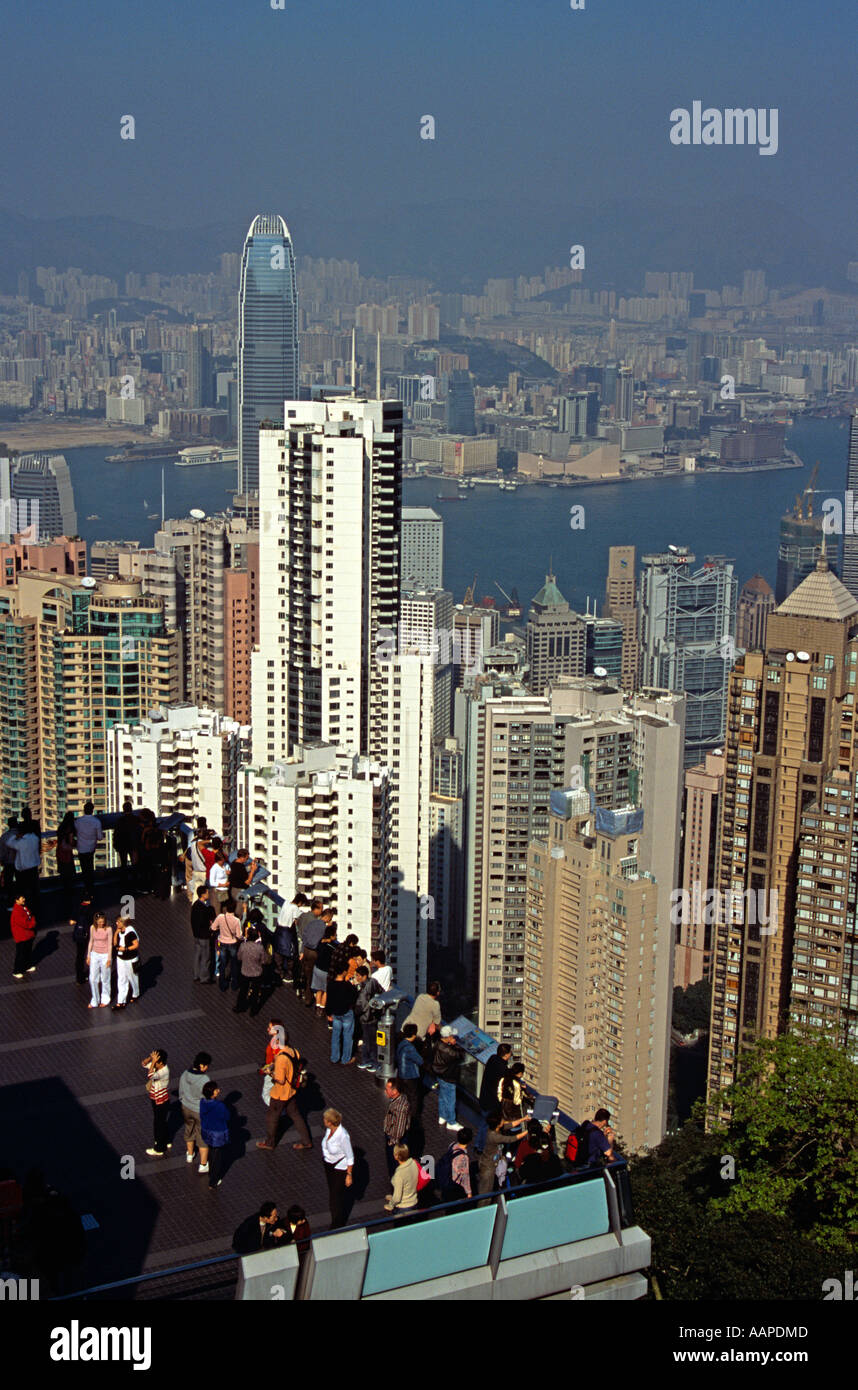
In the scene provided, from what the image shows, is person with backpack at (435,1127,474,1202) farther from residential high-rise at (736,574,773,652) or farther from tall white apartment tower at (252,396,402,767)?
residential high-rise at (736,574,773,652)

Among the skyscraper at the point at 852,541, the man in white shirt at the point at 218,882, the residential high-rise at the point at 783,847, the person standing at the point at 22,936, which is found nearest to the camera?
the person standing at the point at 22,936

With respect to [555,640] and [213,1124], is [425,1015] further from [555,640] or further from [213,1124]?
[555,640]

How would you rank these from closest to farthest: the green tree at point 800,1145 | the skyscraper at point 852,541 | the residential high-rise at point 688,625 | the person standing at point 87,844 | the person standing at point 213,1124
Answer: the person standing at point 213,1124
the person standing at point 87,844
the green tree at point 800,1145
the residential high-rise at point 688,625
the skyscraper at point 852,541

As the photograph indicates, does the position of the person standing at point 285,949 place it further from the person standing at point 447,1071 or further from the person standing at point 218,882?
Result: the person standing at point 447,1071

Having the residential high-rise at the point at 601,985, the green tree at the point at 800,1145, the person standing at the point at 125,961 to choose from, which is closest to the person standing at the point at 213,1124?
the person standing at the point at 125,961

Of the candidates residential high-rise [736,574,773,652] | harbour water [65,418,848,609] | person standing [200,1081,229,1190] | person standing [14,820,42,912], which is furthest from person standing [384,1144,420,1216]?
harbour water [65,418,848,609]

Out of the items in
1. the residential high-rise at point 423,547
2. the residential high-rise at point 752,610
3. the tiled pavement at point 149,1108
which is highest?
the tiled pavement at point 149,1108
